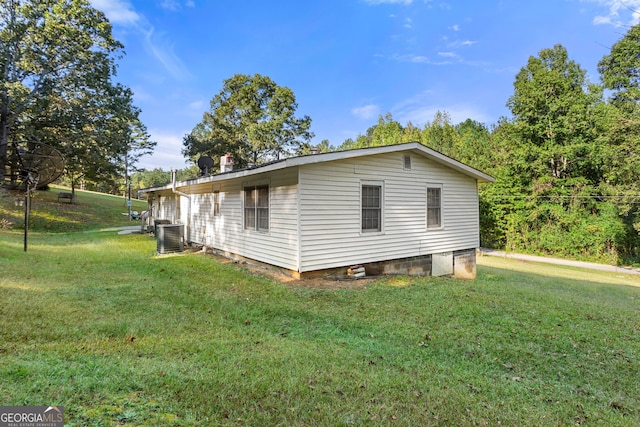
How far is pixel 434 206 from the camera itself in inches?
365

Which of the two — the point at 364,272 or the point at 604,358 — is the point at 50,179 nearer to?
the point at 364,272

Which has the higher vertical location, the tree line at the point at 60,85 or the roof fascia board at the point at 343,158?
the tree line at the point at 60,85

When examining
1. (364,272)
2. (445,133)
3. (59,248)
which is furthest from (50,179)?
(445,133)

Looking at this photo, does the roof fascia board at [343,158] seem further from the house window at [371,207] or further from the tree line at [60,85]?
the tree line at [60,85]

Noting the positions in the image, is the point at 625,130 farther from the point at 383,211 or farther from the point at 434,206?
the point at 383,211

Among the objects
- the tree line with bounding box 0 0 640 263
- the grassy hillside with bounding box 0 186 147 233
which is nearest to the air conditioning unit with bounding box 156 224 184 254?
the tree line with bounding box 0 0 640 263

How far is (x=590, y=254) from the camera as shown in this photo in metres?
15.8

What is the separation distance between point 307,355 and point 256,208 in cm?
538

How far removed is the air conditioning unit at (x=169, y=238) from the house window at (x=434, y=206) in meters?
8.49

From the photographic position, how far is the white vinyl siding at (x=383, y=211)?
6.66 metres

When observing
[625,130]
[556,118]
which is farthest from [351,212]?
[556,118]

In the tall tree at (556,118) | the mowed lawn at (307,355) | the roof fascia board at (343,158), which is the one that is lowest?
the mowed lawn at (307,355)

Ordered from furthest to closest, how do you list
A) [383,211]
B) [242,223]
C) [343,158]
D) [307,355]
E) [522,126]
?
[522,126] < [242,223] < [383,211] < [343,158] < [307,355]

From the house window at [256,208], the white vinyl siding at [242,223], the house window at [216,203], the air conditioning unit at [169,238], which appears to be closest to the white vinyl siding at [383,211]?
the white vinyl siding at [242,223]
